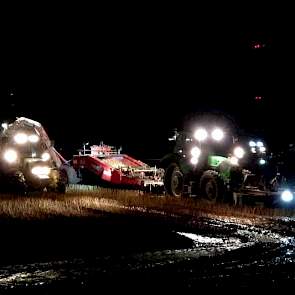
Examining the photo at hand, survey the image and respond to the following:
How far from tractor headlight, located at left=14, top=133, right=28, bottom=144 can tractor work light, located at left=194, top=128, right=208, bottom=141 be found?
6.39 metres

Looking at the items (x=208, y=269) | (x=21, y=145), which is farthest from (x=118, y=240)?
(x=21, y=145)

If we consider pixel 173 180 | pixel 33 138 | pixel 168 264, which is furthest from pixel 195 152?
pixel 168 264

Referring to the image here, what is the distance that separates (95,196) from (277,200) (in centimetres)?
623

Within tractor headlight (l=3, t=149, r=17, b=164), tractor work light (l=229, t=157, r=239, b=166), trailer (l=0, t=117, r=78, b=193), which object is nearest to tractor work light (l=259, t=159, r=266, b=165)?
tractor work light (l=229, t=157, r=239, b=166)

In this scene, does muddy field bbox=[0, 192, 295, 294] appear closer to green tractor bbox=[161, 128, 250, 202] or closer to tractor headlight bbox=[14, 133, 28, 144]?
green tractor bbox=[161, 128, 250, 202]

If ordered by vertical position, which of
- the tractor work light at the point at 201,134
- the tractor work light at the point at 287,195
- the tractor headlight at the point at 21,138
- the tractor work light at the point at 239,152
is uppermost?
the tractor work light at the point at 201,134

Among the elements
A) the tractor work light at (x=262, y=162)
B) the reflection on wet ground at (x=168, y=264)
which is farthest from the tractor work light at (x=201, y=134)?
the reflection on wet ground at (x=168, y=264)

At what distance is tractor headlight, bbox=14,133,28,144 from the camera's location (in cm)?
2147

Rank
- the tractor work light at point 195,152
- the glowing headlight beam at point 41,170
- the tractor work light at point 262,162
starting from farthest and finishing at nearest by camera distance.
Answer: the glowing headlight beam at point 41,170, the tractor work light at point 195,152, the tractor work light at point 262,162

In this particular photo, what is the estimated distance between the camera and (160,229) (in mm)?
12359

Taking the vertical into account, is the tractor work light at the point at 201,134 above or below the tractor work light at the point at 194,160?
above

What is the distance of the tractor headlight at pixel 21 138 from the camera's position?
21.5m

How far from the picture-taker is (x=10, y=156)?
2095 cm

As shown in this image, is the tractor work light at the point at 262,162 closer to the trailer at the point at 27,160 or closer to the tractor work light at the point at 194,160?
the tractor work light at the point at 194,160
